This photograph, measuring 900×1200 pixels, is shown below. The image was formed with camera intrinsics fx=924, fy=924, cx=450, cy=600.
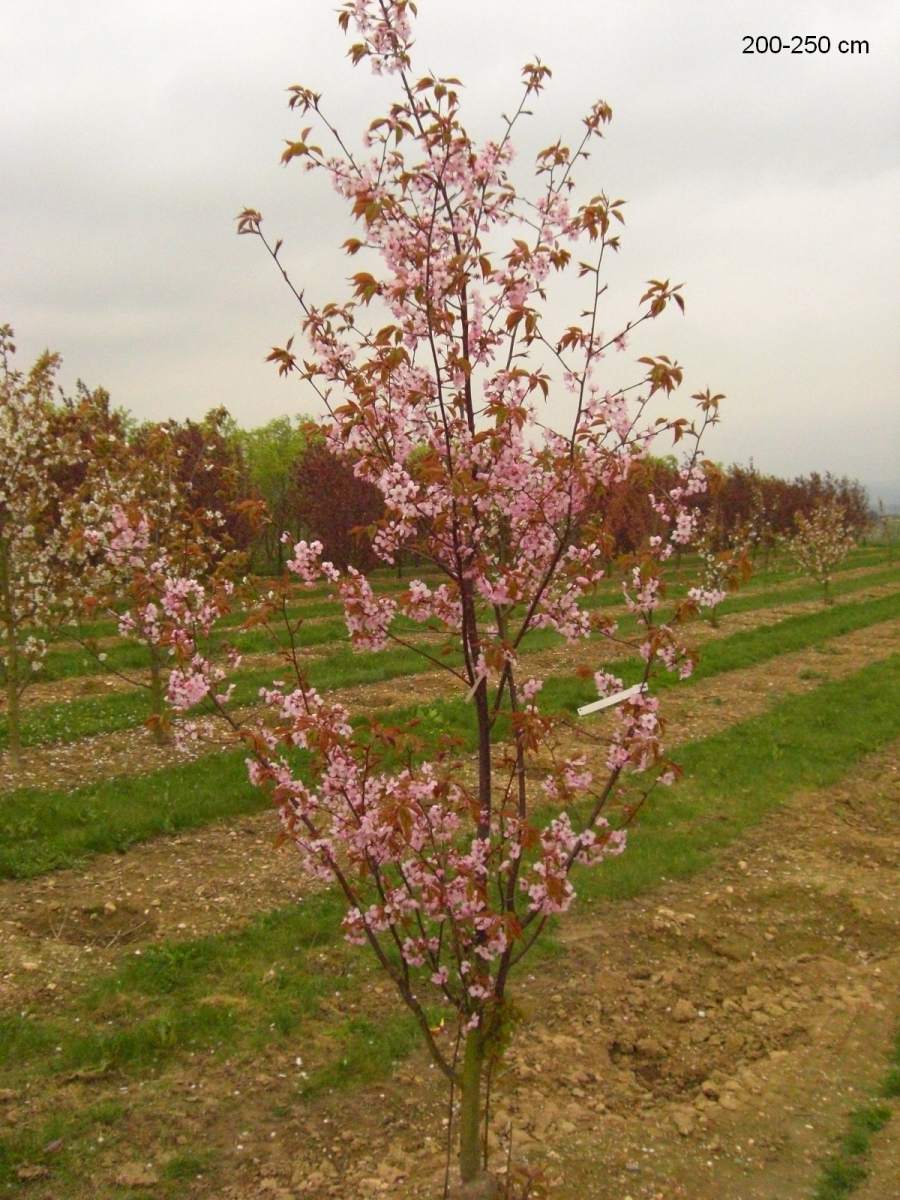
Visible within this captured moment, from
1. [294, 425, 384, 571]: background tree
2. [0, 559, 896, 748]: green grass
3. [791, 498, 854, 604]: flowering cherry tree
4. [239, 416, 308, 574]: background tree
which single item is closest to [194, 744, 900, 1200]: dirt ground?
[0, 559, 896, 748]: green grass

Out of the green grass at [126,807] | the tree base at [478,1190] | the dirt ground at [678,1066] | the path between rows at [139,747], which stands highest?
the path between rows at [139,747]

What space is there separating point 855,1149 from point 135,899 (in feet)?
16.6

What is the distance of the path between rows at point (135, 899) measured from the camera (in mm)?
6102

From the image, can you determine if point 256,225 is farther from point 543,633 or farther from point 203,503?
point 203,503

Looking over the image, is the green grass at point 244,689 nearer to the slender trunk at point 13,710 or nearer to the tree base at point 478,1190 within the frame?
the slender trunk at point 13,710

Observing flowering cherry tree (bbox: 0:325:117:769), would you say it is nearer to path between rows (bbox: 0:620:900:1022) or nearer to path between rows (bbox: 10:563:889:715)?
path between rows (bbox: 10:563:889:715)

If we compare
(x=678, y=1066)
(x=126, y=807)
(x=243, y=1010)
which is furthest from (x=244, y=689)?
(x=678, y=1066)

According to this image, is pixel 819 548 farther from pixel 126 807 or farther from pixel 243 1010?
pixel 243 1010

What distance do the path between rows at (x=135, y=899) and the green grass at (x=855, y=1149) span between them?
13.4 feet

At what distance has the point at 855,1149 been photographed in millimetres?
4598

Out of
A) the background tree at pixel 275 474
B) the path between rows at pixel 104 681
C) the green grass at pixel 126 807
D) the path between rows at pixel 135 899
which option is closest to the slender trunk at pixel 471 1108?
the green grass at pixel 126 807

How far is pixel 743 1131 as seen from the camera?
15.6 ft

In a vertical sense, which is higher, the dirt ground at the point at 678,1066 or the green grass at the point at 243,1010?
the green grass at the point at 243,1010

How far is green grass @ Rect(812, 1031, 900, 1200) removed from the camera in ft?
14.2
